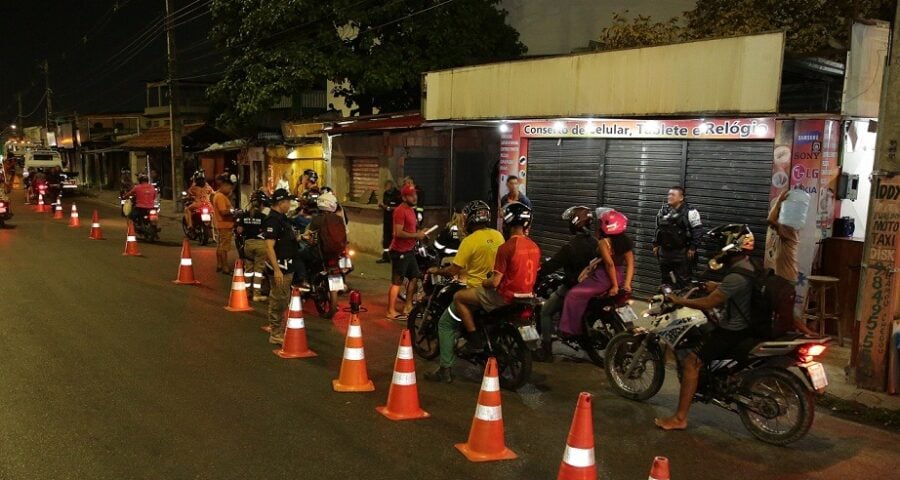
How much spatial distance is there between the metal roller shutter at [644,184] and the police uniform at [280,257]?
5.60 metres

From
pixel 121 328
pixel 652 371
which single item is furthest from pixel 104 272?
pixel 652 371

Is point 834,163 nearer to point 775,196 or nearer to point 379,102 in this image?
point 775,196

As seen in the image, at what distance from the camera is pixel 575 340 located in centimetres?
783

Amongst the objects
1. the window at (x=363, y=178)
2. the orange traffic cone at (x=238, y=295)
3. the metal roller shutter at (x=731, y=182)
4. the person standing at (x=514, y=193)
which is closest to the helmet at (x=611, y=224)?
the metal roller shutter at (x=731, y=182)

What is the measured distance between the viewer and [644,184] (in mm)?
11453

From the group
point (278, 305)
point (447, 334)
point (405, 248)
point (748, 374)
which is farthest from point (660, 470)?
point (405, 248)

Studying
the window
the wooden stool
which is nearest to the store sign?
the wooden stool

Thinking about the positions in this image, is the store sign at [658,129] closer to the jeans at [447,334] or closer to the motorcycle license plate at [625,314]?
the motorcycle license plate at [625,314]

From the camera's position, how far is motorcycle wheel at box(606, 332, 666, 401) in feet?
21.3

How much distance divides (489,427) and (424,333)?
2733 mm

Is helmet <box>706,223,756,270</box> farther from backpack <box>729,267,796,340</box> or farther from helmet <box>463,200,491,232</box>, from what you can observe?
helmet <box>463,200,491,232</box>

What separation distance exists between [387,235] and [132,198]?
24.1ft

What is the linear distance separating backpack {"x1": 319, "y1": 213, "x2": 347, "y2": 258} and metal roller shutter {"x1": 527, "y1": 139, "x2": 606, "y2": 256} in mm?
4642

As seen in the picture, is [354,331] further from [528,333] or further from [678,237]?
[678,237]
